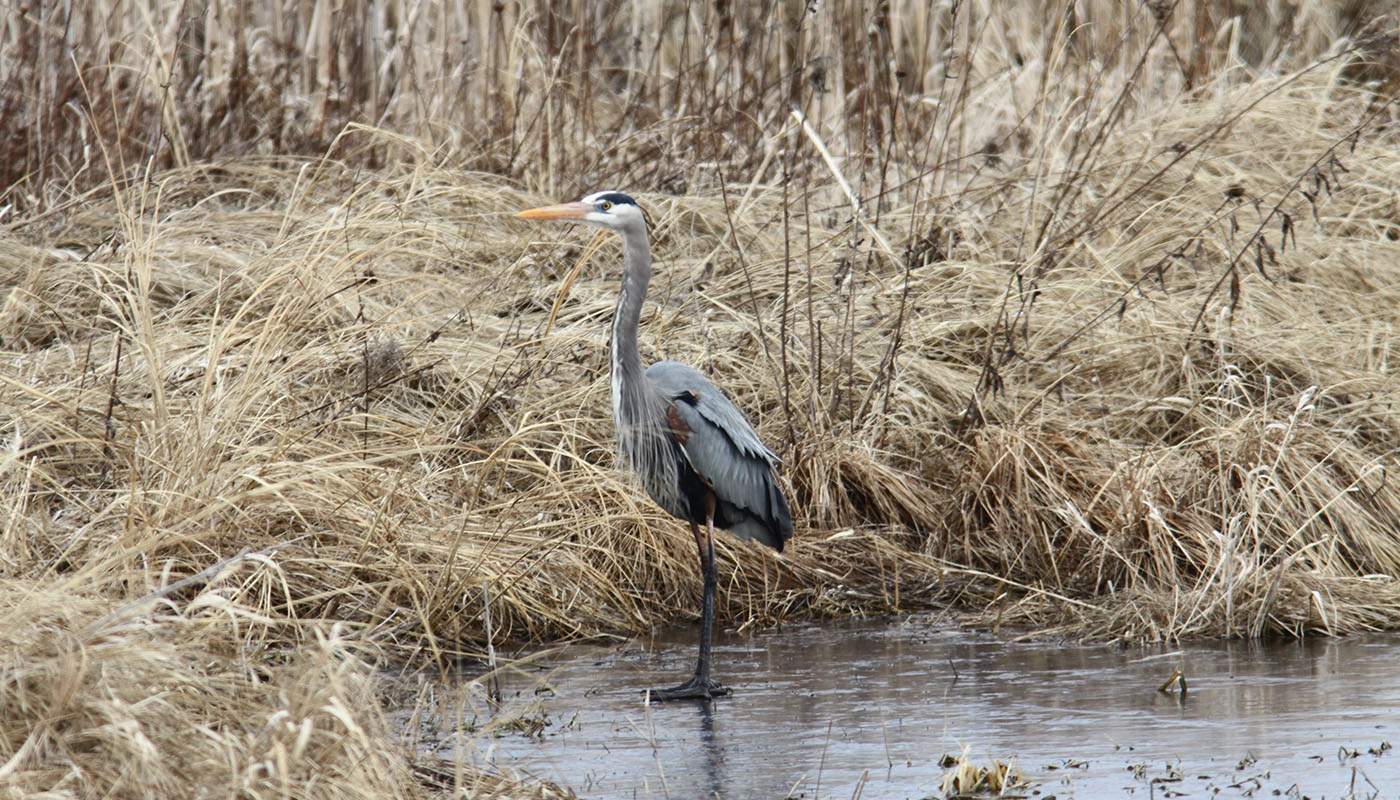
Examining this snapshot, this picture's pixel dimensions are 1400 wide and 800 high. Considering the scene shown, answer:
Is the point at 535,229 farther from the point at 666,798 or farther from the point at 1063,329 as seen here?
the point at 666,798

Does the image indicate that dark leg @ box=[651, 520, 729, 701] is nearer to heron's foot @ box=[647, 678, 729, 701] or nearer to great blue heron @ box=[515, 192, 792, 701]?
heron's foot @ box=[647, 678, 729, 701]

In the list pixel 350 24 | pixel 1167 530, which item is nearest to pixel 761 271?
pixel 1167 530

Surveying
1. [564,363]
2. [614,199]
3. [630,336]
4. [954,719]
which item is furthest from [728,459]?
[564,363]

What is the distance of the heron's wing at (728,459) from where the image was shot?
4855mm

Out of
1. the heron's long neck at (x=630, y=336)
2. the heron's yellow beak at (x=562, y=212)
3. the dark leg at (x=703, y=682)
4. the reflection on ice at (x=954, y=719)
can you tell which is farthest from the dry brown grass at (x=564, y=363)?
the heron's yellow beak at (x=562, y=212)

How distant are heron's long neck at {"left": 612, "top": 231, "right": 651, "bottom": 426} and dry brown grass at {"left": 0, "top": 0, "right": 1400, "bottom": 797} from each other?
42 cm

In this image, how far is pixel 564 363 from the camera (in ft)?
20.4

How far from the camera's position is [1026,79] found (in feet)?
31.3

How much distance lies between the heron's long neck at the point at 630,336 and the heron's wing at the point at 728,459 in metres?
0.10

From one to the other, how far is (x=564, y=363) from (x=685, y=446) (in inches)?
57.5

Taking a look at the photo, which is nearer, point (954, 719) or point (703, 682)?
point (954, 719)

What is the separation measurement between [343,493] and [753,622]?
4.77 feet

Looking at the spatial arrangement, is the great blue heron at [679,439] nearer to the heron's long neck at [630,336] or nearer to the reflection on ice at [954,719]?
the heron's long neck at [630,336]

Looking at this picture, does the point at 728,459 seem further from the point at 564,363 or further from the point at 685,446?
the point at 564,363
